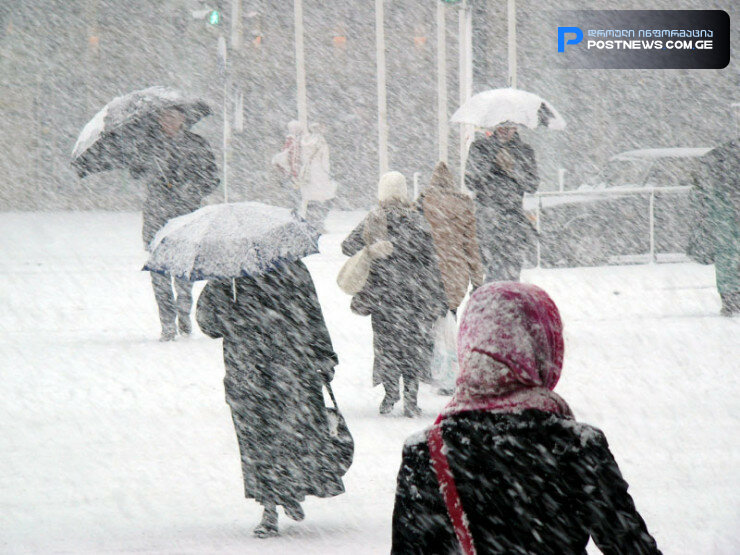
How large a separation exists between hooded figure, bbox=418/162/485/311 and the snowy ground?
0.84 metres

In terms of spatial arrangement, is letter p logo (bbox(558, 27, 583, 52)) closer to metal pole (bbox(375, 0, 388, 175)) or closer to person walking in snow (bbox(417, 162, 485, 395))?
metal pole (bbox(375, 0, 388, 175))

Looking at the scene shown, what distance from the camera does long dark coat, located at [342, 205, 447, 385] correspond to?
7762 mm

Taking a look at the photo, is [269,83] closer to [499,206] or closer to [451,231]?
[499,206]

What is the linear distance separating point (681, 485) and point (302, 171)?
51.2 feet

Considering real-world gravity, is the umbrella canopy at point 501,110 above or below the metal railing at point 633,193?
above

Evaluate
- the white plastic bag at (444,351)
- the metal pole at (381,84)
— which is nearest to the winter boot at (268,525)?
the white plastic bag at (444,351)

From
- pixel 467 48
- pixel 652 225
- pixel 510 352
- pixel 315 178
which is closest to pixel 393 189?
pixel 510 352

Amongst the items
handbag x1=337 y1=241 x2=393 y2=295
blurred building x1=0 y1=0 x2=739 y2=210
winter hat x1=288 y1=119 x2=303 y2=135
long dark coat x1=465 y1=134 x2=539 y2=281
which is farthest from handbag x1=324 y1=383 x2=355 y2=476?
blurred building x1=0 y1=0 x2=739 y2=210

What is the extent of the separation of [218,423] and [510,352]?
213 inches

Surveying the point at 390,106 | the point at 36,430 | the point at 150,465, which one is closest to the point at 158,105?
the point at 36,430

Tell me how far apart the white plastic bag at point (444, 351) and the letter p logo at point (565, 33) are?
60.7 feet

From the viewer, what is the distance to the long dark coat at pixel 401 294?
7762mm

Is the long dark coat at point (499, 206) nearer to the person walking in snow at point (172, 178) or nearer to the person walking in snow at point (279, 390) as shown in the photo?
the person walking in snow at point (172, 178)

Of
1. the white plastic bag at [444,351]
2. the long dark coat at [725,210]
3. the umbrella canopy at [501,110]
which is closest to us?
the white plastic bag at [444,351]
